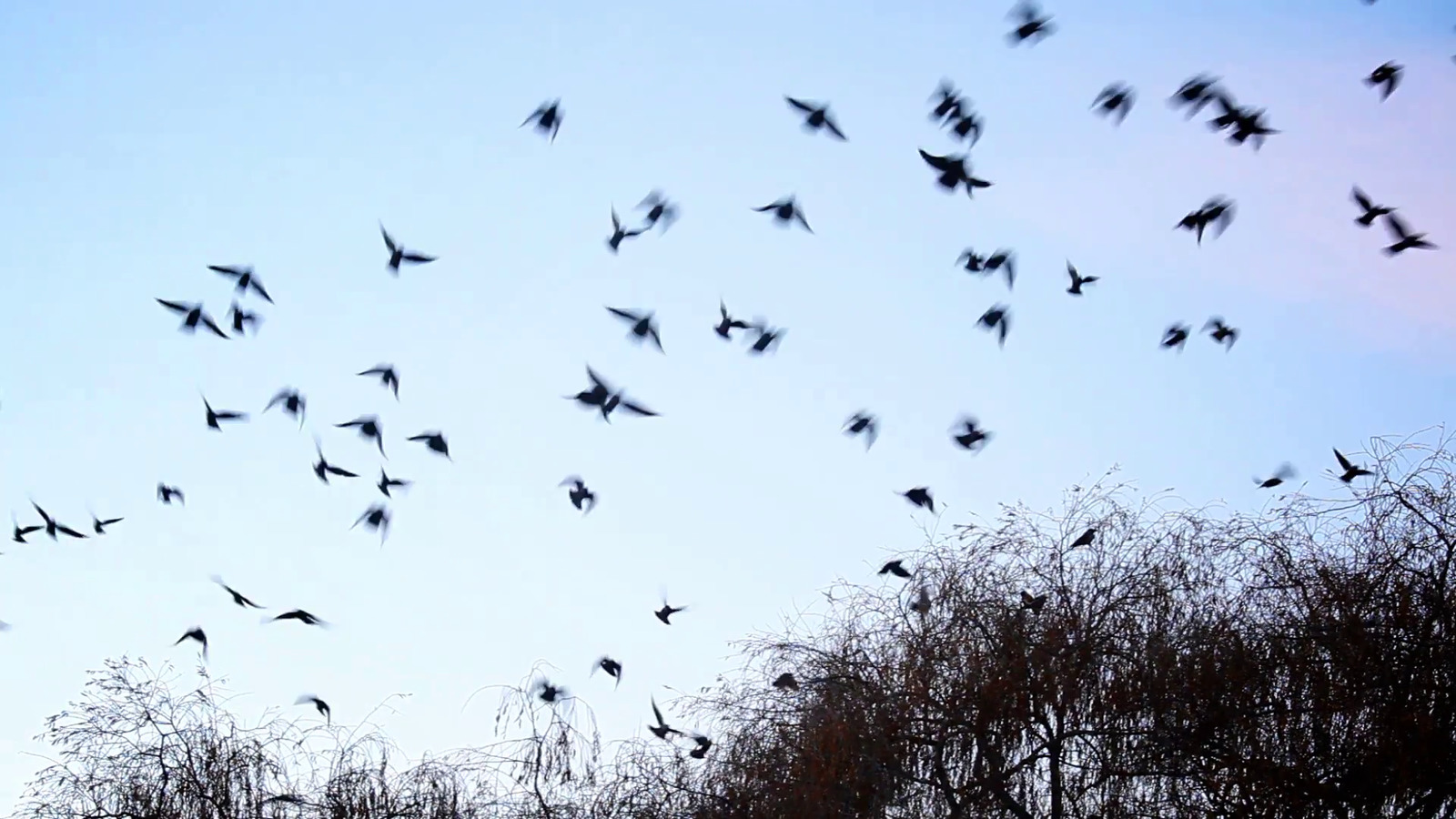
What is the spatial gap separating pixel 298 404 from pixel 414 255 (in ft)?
10.0

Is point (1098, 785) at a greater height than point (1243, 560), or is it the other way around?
point (1243, 560)

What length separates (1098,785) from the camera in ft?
45.8

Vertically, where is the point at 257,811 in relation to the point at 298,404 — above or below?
below

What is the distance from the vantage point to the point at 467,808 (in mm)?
16266

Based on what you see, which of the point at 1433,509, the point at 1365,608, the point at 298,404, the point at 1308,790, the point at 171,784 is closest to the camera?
the point at 1308,790

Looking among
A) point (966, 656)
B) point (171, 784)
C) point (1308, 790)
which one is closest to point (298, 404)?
point (171, 784)

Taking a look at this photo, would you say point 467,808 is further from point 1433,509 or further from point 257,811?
point 1433,509

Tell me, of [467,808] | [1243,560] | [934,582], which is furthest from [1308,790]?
[467,808]

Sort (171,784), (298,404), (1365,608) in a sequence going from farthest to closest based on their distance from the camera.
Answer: (298,404)
(171,784)
(1365,608)

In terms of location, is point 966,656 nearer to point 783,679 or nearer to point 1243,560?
point 783,679

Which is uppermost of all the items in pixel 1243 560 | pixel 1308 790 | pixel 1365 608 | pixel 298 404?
pixel 298 404

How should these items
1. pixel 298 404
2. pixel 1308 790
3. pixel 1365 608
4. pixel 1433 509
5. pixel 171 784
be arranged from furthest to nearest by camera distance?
pixel 298 404 → pixel 171 784 → pixel 1433 509 → pixel 1365 608 → pixel 1308 790

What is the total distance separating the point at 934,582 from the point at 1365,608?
415 cm

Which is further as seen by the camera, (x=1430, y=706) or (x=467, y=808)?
(x=467, y=808)
